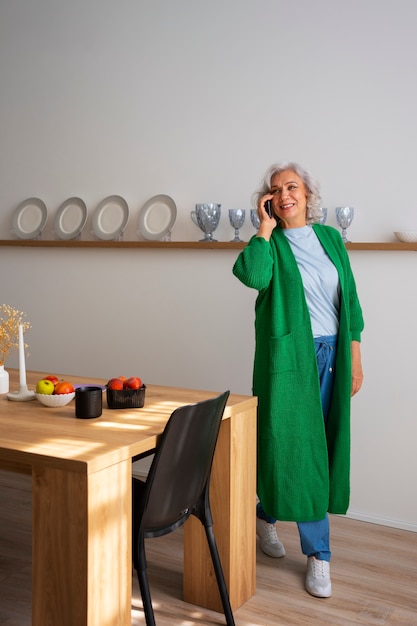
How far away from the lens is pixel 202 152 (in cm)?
365

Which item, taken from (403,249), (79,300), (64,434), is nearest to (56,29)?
(79,300)

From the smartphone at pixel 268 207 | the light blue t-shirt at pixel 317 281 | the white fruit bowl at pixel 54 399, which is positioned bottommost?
the white fruit bowl at pixel 54 399

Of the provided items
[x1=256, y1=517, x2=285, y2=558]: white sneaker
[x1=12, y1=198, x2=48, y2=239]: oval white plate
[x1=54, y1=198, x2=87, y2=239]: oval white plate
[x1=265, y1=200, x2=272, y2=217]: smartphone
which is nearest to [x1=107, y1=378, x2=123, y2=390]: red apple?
[x1=265, y1=200, x2=272, y2=217]: smartphone

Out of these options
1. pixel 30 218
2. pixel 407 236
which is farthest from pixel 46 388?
pixel 30 218

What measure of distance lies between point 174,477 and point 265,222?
3.49 ft

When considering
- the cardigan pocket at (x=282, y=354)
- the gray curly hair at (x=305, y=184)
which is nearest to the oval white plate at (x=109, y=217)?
Answer: the gray curly hair at (x=305, y=184)

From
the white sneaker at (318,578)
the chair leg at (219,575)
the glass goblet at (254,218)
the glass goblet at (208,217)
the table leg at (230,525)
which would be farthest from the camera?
the glass goblet at (208,217)

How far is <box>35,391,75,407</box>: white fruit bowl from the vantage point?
226cm

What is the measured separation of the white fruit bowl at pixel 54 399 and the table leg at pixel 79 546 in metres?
0.51

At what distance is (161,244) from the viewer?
3699 mm

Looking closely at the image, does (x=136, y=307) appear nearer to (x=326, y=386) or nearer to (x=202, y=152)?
(x=202, y=152)

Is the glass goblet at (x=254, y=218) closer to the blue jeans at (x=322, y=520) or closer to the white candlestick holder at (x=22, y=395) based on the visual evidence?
the blue jeans at (x=322, y=520)

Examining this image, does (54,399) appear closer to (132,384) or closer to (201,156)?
(132,384)

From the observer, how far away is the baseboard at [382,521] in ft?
10.5
